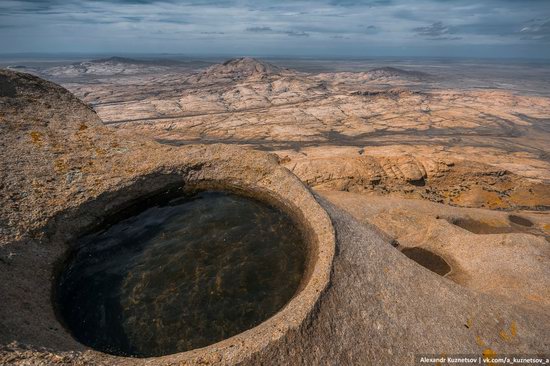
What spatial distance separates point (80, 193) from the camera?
42.1ft

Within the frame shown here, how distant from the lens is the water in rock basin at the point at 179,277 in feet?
29.8

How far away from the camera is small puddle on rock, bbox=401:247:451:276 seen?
15969 millimetres

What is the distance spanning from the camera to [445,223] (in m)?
19.2

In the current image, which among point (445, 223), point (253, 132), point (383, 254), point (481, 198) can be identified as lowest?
point (253, 132)

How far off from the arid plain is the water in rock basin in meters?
8.72

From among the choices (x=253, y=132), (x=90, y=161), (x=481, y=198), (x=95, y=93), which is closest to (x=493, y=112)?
(x=253, y=132)

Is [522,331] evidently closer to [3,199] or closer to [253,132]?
[3,199]

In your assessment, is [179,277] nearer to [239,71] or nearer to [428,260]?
[428,260]

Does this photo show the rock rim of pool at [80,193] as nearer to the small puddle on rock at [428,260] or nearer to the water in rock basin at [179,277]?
the water in rock basin at [179,277]

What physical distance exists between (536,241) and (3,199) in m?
24.5

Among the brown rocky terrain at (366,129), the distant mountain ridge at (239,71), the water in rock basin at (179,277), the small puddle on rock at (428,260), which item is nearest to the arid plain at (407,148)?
the small puddle on rock at (428,260)

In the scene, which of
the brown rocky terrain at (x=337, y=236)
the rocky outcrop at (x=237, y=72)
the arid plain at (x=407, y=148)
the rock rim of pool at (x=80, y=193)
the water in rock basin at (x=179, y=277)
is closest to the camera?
the rock rim of pool at (x=80, y=193)

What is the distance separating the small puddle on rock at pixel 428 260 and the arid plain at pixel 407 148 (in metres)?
0.08

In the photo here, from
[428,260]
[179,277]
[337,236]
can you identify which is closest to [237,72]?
[428,260]
